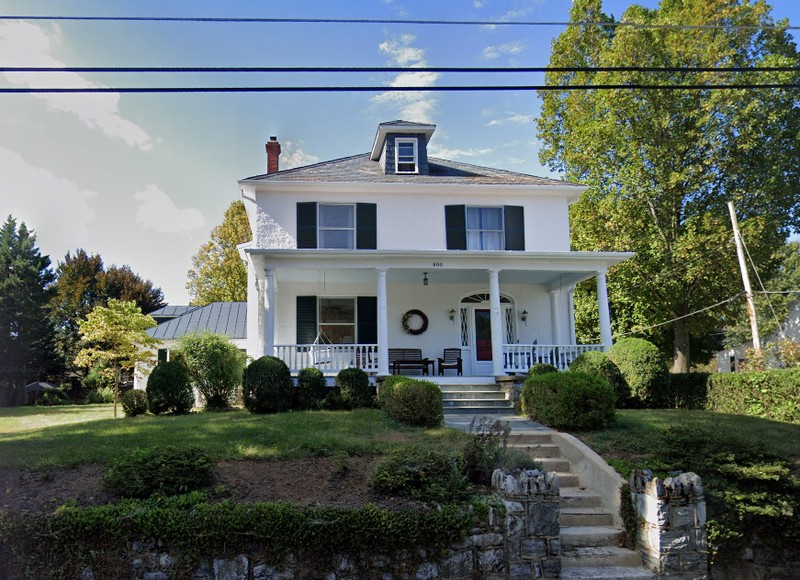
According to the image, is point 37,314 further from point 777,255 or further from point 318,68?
point 777,255

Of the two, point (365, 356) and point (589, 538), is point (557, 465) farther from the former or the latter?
point (365, 356)

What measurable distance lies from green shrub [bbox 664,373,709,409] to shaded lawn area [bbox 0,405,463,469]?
6993 mm

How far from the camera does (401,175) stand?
17.2 m

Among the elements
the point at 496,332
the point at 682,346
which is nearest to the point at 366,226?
the point at 496,332

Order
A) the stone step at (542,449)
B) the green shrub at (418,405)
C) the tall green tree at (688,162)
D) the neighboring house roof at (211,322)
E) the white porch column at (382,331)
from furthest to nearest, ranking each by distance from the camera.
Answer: the neighboring house roof at (211,322) → the tall green tree at (688,162) → the white porch column at (382,331) → the green shrub at (418,405) → the stone step at (542,449)

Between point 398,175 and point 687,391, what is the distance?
9.59 metres

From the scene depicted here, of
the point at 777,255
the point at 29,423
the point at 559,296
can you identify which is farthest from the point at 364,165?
the point at 777,255

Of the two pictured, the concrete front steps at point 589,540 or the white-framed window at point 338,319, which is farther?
the white-framed window at point 338,319

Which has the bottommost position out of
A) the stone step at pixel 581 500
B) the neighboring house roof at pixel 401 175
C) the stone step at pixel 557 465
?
the stone step at pixel 581 500

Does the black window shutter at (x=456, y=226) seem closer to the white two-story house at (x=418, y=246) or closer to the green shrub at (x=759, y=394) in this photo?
the white two-story house at (x=418, y=246)

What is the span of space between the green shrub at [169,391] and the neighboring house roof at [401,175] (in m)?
5.77

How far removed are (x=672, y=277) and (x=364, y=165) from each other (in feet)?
38.5

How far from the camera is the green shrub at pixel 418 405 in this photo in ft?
32.7

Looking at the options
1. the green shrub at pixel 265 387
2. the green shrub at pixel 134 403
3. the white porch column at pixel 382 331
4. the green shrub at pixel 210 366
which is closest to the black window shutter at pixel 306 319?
the green shrub at pixel 210 366
